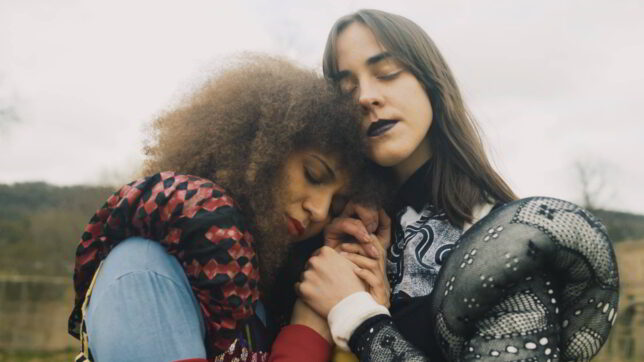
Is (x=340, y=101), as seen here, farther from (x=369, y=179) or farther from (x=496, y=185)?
(x=496, y=185)

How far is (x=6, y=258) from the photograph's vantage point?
39.9 ft

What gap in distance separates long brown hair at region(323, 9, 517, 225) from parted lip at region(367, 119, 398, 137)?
28 cm

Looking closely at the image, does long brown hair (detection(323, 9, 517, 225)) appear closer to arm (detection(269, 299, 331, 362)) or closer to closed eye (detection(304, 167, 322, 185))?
closed eye (detection(304, 167, 322, 185))

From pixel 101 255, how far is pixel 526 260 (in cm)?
126

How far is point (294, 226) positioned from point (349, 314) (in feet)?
1.33

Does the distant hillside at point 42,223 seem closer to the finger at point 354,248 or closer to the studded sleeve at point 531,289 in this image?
the finger at point 354,248

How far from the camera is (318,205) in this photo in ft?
7.12

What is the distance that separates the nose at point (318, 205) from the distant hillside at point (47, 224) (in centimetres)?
862

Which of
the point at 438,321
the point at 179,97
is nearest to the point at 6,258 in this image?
the point at 179,97

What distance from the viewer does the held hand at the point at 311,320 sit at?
203cm

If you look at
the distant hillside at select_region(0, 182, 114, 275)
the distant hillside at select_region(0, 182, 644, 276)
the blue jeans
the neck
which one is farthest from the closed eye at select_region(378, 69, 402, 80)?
the distant hillside at select_region(0, 182, 644, 276)

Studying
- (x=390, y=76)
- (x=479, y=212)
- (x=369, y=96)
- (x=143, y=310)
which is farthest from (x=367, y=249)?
(x=143, y=310)

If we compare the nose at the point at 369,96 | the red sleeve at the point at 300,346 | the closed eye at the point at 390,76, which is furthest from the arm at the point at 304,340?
→ the closed eye at the point at 390,76

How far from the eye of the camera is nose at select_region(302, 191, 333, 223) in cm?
215
